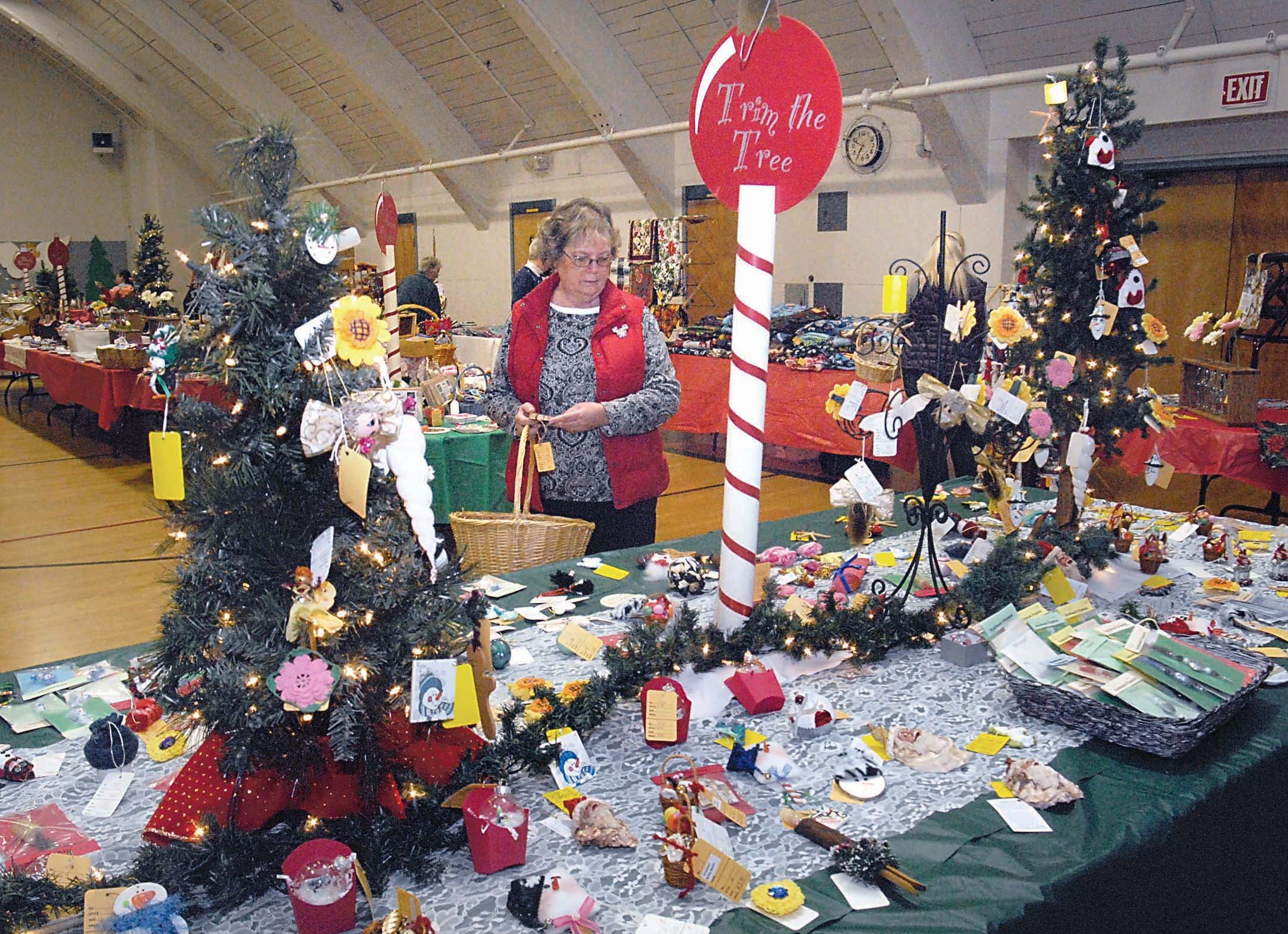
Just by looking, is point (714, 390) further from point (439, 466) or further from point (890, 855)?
point (890, 855)

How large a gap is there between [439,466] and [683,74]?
16.6 feet

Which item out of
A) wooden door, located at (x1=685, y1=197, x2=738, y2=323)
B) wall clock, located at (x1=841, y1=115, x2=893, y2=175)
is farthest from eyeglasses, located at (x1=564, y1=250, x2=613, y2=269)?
wooden door, located at (x1=685, y1=197, x2=738, y2=323)

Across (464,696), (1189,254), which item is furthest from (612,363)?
(1189,254)

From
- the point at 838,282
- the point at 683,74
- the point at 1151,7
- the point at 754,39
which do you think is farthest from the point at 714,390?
the point at 754,39

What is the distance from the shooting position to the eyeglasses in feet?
8.39

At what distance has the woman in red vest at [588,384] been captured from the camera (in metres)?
2.62

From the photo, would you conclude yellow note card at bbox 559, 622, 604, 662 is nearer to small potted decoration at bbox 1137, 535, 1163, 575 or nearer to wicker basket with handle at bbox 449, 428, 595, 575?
wicker basket with handle at bbox 449, 428, 595, 575

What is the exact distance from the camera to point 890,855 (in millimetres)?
1292

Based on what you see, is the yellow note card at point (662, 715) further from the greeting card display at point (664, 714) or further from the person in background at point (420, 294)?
the person in background at point (420, 294)

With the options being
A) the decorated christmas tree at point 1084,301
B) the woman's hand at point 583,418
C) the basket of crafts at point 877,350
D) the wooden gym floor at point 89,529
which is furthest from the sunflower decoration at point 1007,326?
the wooden gym floor at point 89,529

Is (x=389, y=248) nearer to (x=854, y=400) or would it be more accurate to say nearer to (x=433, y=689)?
(x=854, y=400)

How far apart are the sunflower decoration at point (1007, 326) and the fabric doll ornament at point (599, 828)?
1594mm

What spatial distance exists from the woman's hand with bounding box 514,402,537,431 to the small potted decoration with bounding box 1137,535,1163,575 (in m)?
1.57

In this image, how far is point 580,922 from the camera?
3.85ft
